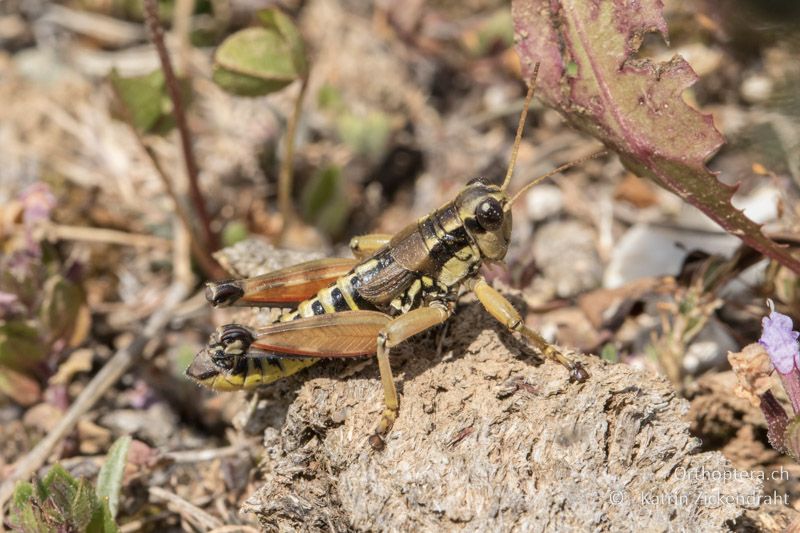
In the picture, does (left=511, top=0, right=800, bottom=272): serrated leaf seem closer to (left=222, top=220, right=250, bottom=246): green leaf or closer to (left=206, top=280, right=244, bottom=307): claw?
(left=206, top=280, right=244, bottom=307): claw

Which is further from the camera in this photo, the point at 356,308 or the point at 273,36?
the point at 273,36

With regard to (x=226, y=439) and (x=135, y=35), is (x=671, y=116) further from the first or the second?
(x=135, y=35)

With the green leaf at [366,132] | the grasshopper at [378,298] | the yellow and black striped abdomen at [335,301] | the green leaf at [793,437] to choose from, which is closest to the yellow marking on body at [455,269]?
the grasshopper at [378,298]

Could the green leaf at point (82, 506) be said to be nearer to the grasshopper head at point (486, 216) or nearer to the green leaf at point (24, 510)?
the green leaf at point (24, 510)

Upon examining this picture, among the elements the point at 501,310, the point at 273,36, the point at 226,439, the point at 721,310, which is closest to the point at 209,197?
the point at 273,36

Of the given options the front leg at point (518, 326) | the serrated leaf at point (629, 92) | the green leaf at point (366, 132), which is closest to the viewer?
the front leg at point (518, 326)

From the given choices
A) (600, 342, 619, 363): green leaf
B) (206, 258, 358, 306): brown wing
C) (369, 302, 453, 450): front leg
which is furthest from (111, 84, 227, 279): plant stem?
(600, 342, 619, 363): green leaf

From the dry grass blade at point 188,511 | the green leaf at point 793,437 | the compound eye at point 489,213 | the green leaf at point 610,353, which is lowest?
the dry grass blade at point 188,511
